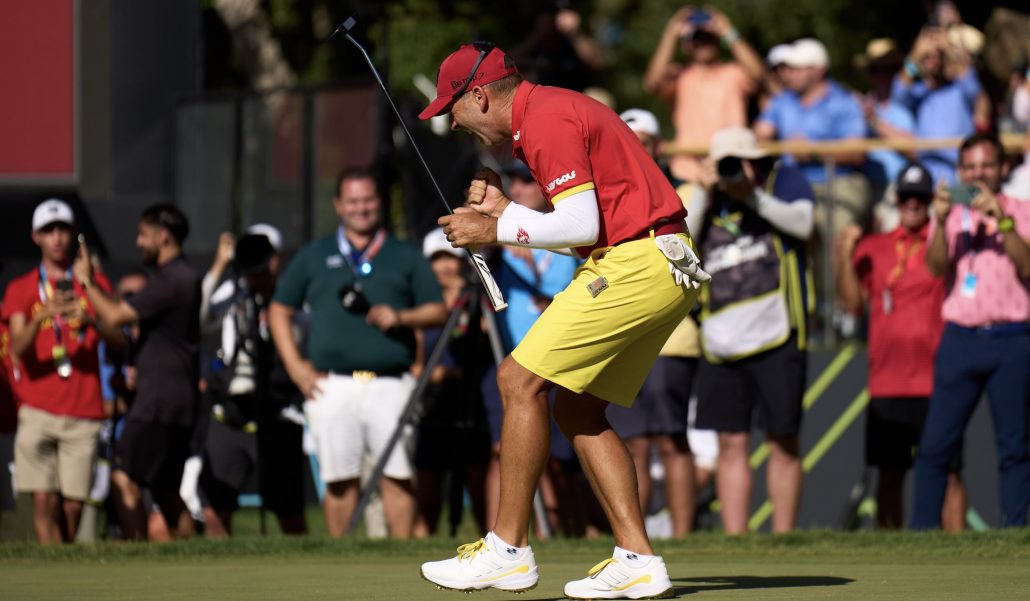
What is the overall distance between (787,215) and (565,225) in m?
3.77

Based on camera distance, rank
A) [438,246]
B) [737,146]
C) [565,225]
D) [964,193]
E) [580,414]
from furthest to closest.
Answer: [438,246], [737,146], [964,193], [580,414], [565,225]

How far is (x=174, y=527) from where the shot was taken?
10.8m

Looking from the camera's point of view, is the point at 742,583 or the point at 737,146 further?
the point at 737,146

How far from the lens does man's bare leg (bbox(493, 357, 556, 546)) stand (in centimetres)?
643

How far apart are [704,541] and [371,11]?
520 centimetres

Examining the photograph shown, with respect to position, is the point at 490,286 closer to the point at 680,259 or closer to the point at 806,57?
the point at 680,259

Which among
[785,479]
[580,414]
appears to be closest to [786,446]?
[785,479]

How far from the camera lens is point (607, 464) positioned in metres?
6.56

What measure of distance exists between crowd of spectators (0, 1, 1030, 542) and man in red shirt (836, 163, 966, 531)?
13 mm

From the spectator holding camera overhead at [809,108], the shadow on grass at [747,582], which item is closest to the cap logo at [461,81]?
the shadow on grass at [747,582]

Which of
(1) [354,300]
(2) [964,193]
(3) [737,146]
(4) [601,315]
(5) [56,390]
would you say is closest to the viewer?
(4) [601,315]

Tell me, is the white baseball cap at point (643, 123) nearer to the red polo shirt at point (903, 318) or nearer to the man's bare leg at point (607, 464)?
the red polo shirt at point (903, 318)

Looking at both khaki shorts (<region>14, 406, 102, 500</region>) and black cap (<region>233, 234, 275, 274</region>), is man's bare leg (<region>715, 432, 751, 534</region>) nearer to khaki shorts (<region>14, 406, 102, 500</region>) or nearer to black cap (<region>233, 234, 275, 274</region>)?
black cap (<region>233, 234, 275, 274</region>)

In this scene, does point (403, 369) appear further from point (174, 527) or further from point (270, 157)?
point (270, 157)
